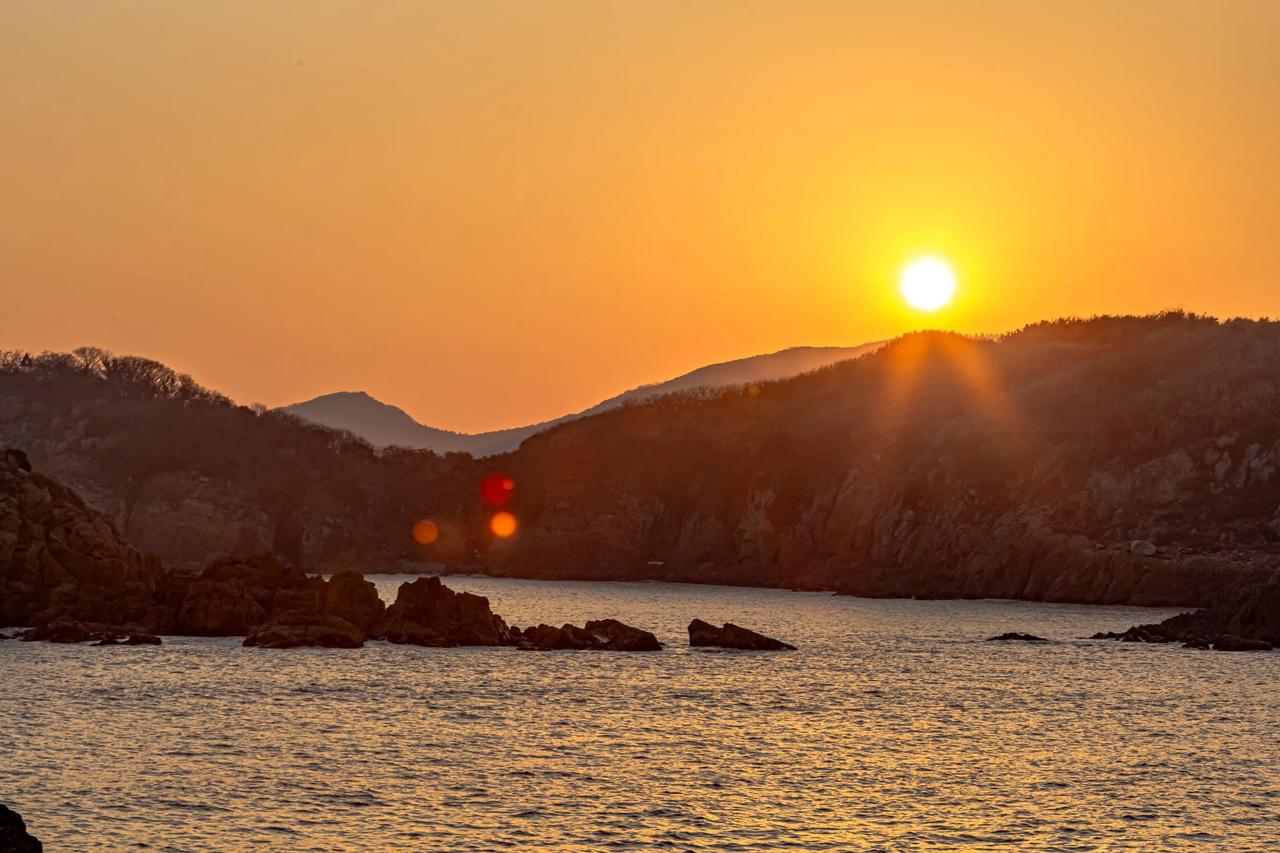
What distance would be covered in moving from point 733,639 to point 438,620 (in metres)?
19.2

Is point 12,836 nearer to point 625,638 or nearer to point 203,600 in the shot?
point 625,638

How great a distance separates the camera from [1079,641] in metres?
105

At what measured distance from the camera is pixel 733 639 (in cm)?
9644

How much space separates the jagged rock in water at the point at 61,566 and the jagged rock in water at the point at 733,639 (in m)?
34.7

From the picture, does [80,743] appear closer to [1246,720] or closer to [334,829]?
[334,829]

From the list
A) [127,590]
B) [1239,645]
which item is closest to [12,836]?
[127,590]

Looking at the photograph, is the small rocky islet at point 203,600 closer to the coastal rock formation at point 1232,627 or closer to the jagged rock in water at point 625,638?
the jagged rock in water at point 625,638

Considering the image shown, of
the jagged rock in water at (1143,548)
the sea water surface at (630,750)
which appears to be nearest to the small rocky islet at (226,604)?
the sea water surface at (630,750)

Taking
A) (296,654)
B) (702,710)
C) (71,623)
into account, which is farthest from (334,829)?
(71,623)

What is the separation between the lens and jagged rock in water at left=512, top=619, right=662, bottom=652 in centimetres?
9331

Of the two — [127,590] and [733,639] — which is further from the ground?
[127,590]

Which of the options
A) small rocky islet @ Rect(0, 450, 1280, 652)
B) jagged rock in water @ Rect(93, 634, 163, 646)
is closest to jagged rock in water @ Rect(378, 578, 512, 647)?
small rocky islet @ Rect(0, 450, 1280, 652)

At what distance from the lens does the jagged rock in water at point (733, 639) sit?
9631cm

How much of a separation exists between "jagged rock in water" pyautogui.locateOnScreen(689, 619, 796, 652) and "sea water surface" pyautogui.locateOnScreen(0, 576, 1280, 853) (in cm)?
487
